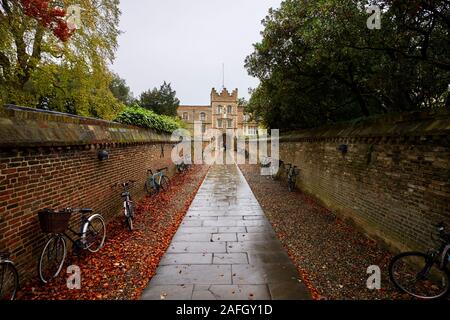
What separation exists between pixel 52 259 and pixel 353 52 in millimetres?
7898

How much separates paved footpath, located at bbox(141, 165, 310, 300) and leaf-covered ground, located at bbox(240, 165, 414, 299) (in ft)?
0.99

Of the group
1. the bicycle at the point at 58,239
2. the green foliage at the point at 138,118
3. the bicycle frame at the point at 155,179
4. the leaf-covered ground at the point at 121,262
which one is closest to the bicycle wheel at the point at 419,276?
the leaf-covered ground at the point at 121,262

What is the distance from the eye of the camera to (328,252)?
5.45 metres

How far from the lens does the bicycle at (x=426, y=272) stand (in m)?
3.87

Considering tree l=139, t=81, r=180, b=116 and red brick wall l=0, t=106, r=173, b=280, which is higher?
tree l=139, t=81, r=180, b=116

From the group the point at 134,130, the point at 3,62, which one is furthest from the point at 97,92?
the point at 134,130

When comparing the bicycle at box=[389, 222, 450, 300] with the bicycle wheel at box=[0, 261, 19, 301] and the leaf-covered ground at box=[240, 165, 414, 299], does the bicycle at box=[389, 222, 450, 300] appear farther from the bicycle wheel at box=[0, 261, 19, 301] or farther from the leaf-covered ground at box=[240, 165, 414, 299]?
the bicycle wheel at box=[0, 261, 19, 301]

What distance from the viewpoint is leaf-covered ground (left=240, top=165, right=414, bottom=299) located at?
4.09 m

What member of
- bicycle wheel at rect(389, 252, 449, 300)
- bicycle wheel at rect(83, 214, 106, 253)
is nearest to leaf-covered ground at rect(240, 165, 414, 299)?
bicycle wheel at rect(389, 252, 449, 300)

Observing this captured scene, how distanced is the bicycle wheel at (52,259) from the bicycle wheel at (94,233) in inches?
18.6

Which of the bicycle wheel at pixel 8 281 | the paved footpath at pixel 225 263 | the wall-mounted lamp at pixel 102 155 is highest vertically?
the wall-mounted lamp at pixel 102 155

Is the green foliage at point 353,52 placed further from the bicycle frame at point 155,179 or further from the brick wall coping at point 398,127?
the bicycle frame at point 155,179

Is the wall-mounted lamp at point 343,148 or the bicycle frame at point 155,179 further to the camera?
the bicycle frame at point 155,179

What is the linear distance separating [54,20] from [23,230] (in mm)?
10337
